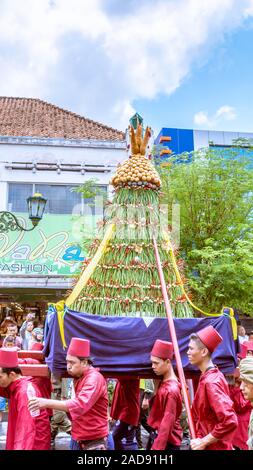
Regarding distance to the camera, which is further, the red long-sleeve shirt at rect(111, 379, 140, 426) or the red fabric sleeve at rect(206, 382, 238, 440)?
the red long-sleeve shirt at rect(111, 379, 140, 426)

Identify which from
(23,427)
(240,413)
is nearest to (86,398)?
(23,427)

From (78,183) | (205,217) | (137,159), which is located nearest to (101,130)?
(78,183)

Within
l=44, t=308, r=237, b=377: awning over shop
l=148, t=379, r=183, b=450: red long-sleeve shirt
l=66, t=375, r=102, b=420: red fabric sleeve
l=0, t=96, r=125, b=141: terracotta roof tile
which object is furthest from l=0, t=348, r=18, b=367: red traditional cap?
l=0, t=96, r=125, b=141: terracotta roof tile

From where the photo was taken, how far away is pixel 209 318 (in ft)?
17.4

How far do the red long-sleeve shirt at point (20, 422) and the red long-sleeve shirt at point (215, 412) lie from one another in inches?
59.9

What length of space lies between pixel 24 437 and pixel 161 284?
209 centimetres

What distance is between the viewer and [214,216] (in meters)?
13.2

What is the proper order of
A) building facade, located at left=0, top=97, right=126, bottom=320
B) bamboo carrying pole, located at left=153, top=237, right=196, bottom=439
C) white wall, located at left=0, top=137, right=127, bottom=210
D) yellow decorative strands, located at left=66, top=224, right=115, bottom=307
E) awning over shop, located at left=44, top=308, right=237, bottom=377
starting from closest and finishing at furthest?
bamboo carrying pole, located at left=153, top=237, right=196, bottom=439, awning over shop, located at left=44, top=308, right=237, bottom=377, yellow decorative strands, located at left=66, top=224, right=115, bottom=307, building facade, located at left=0, top=97, right=126, bottom=320, white wall, located at left=0, top=137, right=127, bottom=210

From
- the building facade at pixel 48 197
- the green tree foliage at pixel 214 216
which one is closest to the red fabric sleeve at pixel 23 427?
the green tree foliage at pixel 214 216

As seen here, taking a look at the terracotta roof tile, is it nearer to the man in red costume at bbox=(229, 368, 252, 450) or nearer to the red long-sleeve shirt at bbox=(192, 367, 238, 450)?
the man in red costume at bbox=(229, 368, 252, 450)

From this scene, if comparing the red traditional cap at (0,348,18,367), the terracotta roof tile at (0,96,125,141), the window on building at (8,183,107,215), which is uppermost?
the terracotta roof tile at (0,96,125,141)

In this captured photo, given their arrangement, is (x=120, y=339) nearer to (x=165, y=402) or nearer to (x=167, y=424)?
(x=165, y=402)

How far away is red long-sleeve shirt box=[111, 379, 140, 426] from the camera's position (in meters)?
6.55

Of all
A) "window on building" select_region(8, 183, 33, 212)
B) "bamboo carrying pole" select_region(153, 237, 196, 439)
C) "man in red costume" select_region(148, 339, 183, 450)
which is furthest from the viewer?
"window on building" select_region(8, 183, 33, 212)
